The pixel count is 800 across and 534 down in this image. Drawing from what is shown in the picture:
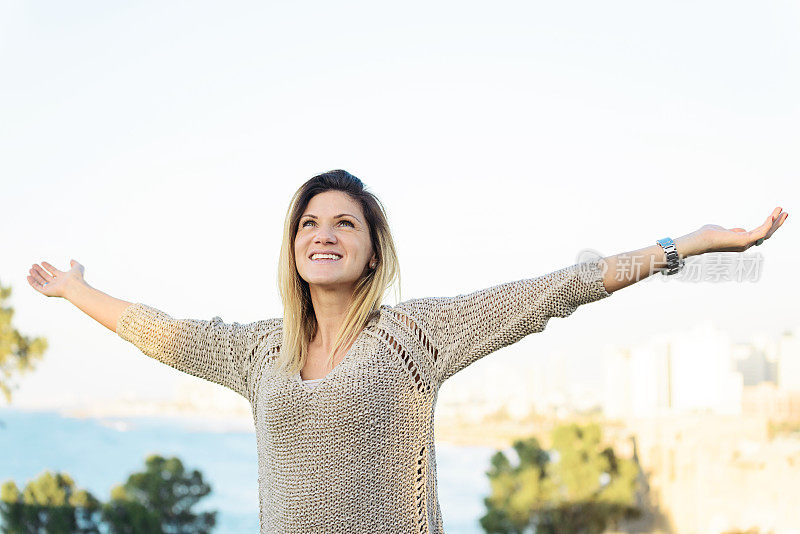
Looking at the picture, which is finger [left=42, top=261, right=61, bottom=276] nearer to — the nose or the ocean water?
the nose

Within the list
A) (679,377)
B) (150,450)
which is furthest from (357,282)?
(150,450)

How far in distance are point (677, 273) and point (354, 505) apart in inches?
27.7

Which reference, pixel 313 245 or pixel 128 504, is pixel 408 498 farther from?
pixel 128 504

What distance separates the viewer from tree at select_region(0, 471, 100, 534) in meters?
8.84

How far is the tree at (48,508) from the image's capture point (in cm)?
884

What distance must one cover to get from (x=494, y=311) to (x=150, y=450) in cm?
3501

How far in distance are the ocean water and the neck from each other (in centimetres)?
2555

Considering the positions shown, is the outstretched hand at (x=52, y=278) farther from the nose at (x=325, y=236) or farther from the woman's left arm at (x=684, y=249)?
the woman's left arm at (x=684, y=249)

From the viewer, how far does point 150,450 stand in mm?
34219

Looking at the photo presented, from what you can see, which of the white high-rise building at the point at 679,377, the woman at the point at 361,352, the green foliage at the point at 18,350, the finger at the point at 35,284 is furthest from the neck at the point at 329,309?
the white high-rise building at the point at 679,377

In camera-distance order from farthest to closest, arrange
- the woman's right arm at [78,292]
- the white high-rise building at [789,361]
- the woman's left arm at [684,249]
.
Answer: the white high-rise building at [789,361] < the woman's right arm at [78,292] < the woman's left arm at [684,249]

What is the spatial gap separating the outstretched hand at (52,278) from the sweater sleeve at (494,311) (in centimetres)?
82

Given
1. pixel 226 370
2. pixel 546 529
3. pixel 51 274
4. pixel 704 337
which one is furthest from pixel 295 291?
pixel 704 337

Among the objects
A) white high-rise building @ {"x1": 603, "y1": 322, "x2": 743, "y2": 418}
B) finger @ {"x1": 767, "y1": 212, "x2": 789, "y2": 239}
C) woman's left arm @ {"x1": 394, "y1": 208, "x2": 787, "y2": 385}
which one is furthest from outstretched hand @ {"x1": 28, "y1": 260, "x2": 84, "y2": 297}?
white high-rise building @ {"x1": 603, "y1": 322, "x2": 743, "y2": 418}
